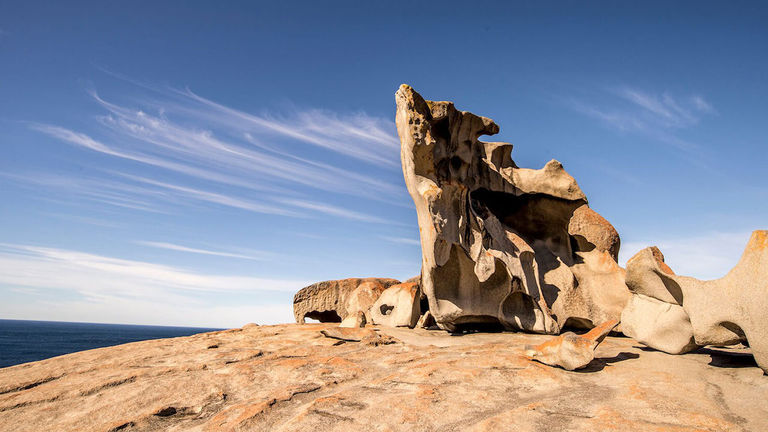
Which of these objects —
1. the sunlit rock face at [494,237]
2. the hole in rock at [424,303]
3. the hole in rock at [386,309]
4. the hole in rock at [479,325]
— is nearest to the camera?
the sunlit rock face at [494,237]

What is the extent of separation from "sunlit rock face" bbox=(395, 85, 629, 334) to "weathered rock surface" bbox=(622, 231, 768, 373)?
9.46 ft

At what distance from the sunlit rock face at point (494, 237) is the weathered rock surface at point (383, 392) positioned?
249 centimetres

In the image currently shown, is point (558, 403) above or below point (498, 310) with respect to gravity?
below

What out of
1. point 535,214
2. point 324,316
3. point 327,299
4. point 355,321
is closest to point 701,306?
point 535,214

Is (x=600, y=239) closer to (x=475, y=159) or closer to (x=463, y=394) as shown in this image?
(x=475, y=159)

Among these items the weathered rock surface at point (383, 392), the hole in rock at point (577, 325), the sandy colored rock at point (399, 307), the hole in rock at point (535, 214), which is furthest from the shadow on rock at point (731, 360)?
the sandy colored rock at point (399, 307)

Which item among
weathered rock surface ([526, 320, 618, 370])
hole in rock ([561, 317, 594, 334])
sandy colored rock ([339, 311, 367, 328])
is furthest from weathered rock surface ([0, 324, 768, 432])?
sandy colored rock ([339, 311, 367, 328])

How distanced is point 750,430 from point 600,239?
855cm

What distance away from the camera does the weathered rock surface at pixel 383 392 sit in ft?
14.3

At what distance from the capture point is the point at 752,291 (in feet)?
18.7

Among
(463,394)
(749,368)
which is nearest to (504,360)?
(463,394)

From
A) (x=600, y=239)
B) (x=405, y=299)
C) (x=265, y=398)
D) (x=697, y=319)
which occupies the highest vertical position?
(x=600, y=239)

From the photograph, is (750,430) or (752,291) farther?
(752,291)

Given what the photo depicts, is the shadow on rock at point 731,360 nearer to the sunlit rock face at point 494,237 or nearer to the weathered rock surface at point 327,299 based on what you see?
the sunlit rock face at point 494,237
